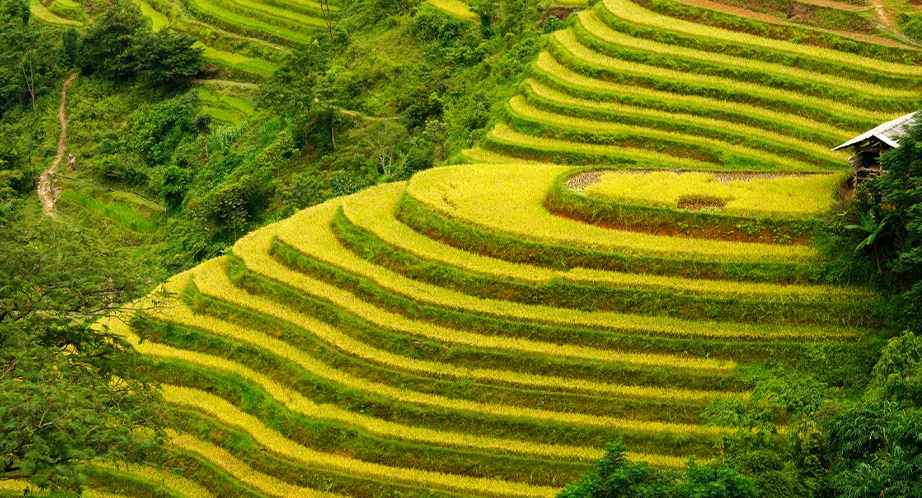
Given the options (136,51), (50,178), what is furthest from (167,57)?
(50,178)

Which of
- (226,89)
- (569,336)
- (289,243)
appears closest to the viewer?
(569,336)

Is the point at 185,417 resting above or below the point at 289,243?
below

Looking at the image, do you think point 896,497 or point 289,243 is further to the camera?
point 289,243

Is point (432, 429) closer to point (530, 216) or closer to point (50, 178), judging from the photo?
point (530, 216)

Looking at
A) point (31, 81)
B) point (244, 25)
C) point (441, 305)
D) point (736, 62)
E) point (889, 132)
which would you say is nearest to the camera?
point (441, 305)

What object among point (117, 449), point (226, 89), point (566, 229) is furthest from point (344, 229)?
point (226, 89)

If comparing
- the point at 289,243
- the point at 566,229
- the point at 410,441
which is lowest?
the point at 410,441

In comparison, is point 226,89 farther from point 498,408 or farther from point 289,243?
point 498,408

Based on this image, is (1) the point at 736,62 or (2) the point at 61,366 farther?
(1) the point at 736,62
